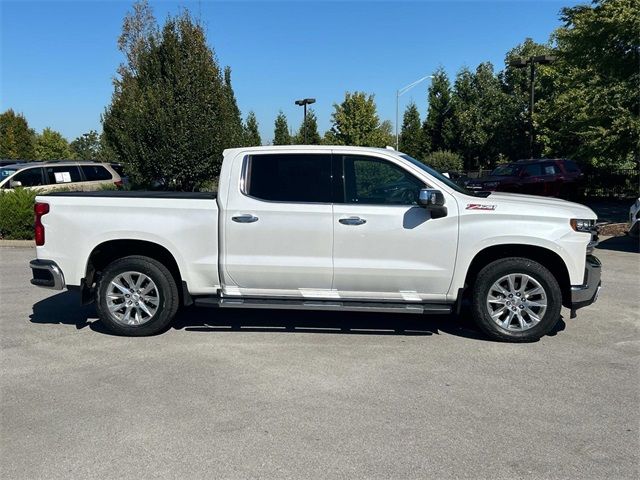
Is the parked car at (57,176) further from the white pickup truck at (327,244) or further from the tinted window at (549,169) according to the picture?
the tinted window at (549,169)

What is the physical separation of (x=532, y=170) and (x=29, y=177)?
15.8m

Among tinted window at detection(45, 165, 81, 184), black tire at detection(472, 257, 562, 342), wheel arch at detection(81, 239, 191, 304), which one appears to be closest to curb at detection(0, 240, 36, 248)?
tinted window at detection(45, 165, 81, 184)

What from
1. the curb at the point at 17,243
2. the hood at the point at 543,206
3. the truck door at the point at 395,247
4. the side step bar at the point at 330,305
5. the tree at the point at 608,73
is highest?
the tree at the point at 608,73

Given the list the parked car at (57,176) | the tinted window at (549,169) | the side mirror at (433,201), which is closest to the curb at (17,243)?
the parked car at (57,176)

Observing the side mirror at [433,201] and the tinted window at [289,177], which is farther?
the tinted window at [289,177]

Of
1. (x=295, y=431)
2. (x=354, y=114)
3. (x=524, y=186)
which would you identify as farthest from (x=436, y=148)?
(x=295, y=431)

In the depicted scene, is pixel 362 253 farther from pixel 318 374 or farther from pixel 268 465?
pixel 268 465

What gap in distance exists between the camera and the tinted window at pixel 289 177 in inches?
224

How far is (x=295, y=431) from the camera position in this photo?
3.75 m

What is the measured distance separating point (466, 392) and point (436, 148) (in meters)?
35.3

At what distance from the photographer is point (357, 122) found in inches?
1447

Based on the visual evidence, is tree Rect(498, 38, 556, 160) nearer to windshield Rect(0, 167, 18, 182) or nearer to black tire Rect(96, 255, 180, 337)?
windshield Rect(0, 167, 18, 182)

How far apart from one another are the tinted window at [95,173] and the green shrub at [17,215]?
3.46 m

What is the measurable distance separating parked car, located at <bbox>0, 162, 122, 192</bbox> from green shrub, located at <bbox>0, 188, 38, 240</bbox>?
2.22 meters
